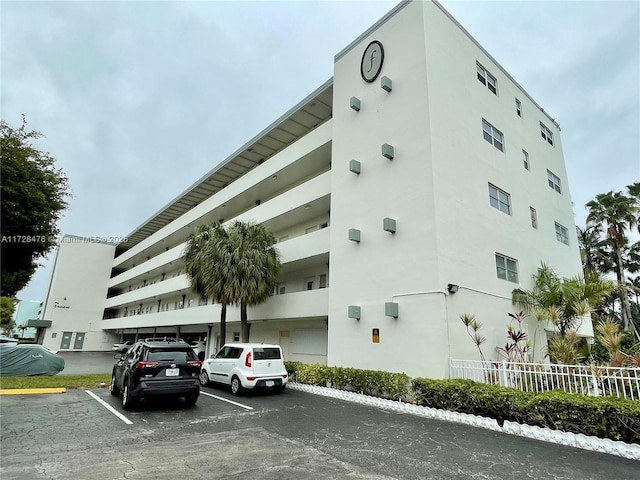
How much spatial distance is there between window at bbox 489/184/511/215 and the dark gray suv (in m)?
12.7

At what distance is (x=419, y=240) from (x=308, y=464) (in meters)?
8.42

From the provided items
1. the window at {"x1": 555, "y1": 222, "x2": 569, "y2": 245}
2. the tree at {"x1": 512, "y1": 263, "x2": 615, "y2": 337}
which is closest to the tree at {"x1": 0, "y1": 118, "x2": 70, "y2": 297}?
the tree at {"x1": 512, "y1": 263, "x2": 615, "y2": 337}

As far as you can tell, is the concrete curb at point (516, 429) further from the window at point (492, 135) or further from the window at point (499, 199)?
the window at point (492, 135)

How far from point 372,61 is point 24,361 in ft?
68.3

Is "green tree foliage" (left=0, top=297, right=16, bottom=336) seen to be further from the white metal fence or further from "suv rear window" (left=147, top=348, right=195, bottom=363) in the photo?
the white metal fence

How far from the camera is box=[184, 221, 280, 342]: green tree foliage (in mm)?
17234

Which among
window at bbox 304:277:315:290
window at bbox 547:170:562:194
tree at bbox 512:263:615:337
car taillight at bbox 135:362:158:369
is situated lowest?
car taillight at bbox 135:362:158:369

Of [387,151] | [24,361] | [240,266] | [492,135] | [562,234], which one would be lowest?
[24,361]

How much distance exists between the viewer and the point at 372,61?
15.9 meters

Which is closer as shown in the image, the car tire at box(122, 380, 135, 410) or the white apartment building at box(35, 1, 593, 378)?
the car tire at box(122, 380, 135, 410)

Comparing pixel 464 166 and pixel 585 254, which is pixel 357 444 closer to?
pixel 464 166

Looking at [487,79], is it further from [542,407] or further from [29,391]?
[29,391]

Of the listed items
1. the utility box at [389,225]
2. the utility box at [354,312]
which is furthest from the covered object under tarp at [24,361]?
the utility box at [389,225]

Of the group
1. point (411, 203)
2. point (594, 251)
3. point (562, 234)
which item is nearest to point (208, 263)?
point (411, 203)
